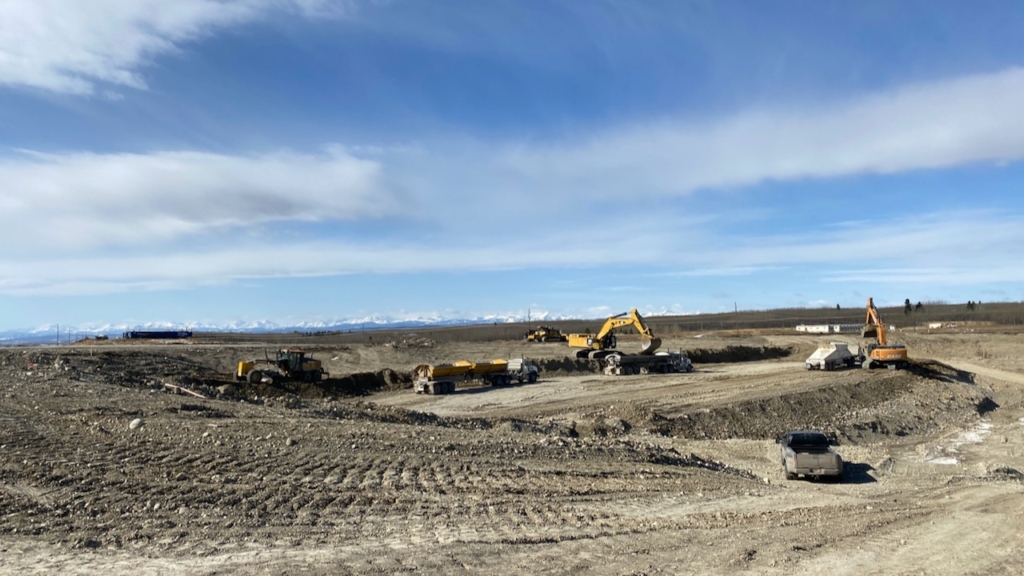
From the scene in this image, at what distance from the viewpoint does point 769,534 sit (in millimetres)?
10844

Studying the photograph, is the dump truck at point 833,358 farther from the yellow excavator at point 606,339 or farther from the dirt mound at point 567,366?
the dirt mound at point 567,366

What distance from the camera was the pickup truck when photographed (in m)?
18.4

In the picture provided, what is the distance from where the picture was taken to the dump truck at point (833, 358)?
45.0 m

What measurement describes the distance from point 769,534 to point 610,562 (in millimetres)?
3120

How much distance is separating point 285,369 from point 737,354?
39454 millimetres

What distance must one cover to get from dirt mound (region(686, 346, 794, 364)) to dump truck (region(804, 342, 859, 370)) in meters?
14.4

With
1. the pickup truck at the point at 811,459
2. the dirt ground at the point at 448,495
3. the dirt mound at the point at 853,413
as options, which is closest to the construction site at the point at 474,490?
the dirt ground at the point at 448,495

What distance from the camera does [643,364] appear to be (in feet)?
155

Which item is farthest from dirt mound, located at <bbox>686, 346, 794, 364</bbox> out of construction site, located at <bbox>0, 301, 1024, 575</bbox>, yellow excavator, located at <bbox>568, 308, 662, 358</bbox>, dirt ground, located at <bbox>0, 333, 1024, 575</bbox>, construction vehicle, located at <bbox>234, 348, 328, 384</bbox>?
construction vehicle, located at <bbox>234, 348, 328, 384</bbox>

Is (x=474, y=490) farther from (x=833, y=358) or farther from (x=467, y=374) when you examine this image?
(x=833, y=358)

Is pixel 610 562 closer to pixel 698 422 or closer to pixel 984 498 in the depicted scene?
pixel 984 498

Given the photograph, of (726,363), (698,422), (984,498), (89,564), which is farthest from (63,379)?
(726,363)

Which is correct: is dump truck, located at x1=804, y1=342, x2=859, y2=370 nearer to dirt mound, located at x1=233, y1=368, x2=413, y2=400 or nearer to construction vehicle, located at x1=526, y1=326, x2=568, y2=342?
dirt mound, located at x1=233, y1=368, x2=413, y2=400

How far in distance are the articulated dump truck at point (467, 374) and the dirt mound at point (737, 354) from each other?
73.4 ft
